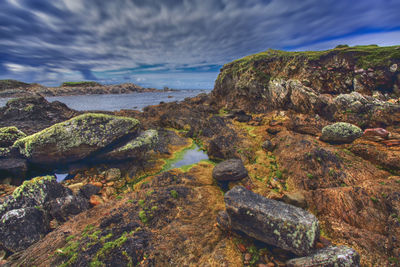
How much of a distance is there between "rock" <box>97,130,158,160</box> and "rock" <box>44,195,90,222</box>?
188 inches

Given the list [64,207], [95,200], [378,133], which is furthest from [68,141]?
[378,133]

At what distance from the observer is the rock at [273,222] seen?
17.0 feet

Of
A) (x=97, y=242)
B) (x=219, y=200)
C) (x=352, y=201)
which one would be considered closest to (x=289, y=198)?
(x=352, y=201)

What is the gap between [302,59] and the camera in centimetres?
2459

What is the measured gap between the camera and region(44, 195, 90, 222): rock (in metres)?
7.30

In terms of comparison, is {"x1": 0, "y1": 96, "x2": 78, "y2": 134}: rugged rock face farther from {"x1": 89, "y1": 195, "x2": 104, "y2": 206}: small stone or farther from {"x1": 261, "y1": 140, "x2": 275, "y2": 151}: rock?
{"x1": 261, "y1": 140, "x2": 275, "y2": 151}: rock

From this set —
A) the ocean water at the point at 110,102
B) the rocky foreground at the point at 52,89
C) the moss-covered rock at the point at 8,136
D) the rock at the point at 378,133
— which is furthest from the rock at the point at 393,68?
the rocky foreground at the point at 52,89

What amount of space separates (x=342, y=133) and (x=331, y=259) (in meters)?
12.3

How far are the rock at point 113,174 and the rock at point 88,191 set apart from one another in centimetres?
150

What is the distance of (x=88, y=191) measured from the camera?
9289 millimetres

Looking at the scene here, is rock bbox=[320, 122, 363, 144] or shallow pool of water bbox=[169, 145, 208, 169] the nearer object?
rock bbox=[320, 122, 363, 144]

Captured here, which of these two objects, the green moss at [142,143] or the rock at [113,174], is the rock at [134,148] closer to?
the green moss at [142,143]

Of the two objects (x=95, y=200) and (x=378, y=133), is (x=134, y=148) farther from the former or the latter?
(x=378, y=133)

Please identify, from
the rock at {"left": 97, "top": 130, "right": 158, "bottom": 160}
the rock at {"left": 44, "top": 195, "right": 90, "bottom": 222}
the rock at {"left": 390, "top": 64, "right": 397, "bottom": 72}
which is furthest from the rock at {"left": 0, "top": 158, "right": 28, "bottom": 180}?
the rock at {"left": 390, "top": 64, "right": 397, "bottom": 72}
